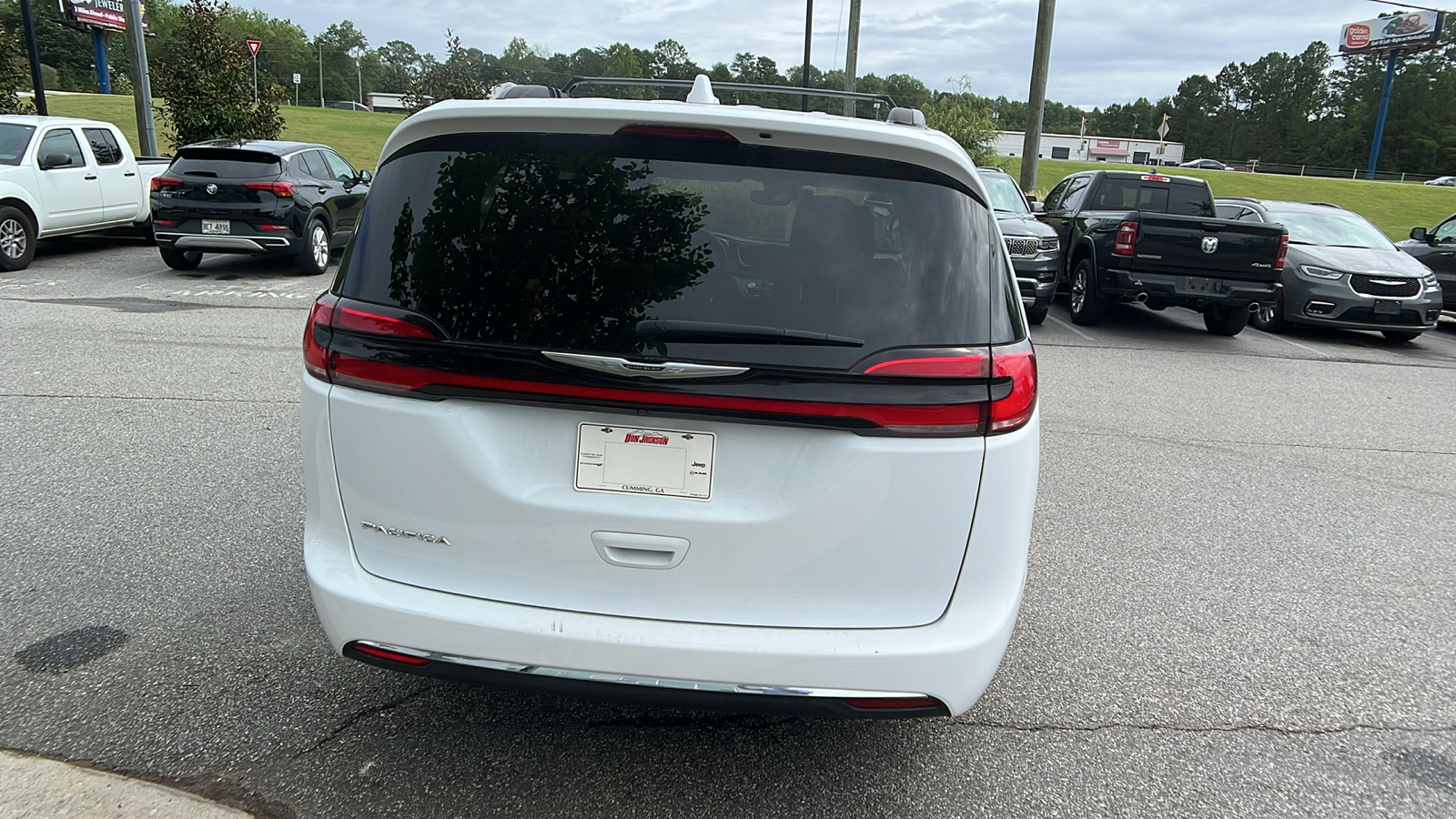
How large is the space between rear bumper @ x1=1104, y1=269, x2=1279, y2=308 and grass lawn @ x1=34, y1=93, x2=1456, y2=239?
31.1m

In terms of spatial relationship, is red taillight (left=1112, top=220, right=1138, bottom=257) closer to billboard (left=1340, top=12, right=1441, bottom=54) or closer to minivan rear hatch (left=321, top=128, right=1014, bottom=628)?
minivan rear hatch (left=321, top=128, right=1014, bottom=628)

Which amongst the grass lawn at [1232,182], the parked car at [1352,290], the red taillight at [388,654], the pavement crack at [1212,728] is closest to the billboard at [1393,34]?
the grass lawn at [1232,182]

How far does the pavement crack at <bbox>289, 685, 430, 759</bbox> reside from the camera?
2.70 meters

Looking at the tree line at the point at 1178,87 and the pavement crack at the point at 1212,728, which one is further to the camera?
the tree line at the point at 1178,87

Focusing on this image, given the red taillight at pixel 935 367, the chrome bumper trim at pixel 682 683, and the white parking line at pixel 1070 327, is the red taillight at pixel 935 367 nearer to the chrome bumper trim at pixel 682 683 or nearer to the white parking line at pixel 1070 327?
the chrome bumper trim at pixel 682 683

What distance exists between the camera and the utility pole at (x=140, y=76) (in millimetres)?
16734

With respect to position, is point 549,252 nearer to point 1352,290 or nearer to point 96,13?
point 1352,290

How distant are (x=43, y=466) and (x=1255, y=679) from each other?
5611mm

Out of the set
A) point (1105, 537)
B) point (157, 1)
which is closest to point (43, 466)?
point (1105, 537)

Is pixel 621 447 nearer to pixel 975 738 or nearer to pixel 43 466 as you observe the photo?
pixel 975 738

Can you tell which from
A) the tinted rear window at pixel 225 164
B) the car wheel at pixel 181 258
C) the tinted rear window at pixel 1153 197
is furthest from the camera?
the tinted rear window at pixel 1153 197

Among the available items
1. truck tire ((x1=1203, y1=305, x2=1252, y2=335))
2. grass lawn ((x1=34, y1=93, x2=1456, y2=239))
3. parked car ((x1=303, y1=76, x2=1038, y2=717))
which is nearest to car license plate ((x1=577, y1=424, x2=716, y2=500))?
parked car ((x1=303, y1=76, x2=1038, y2=717))

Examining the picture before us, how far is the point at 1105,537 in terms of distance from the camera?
4.65 m

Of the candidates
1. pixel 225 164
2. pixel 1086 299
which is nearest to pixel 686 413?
pixel 1086 299
